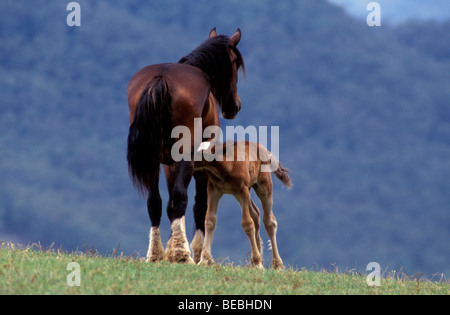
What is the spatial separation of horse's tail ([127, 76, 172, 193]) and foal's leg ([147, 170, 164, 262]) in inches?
14.4

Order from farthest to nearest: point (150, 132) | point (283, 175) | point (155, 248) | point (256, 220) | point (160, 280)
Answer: point (283, 175)
point (256, 220)
point (155, 248)
point (150, 132)
point (160, 280)

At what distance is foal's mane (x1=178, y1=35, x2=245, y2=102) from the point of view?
10.2m

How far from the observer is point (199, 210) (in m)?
10.3

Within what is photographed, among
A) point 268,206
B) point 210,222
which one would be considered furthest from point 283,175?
point 210,222

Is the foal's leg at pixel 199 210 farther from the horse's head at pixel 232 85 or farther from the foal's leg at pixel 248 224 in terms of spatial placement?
the horse's head at pixel 232 85

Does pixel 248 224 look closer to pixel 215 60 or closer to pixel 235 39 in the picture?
pixel 215 60

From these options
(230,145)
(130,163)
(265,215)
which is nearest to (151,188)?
(130,163)

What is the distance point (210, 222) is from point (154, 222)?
94cm

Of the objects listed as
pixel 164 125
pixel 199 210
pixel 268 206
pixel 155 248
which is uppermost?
pixel 164 125

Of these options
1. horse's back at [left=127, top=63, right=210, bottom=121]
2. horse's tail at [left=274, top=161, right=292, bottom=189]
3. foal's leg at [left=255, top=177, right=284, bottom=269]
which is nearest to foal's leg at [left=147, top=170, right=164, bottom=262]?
horse's back at [left=127, top=63, right=210, bottom=121]

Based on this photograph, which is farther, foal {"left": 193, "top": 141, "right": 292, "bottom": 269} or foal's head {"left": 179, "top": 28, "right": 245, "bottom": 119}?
foal's head {"left": 179, "top": 28, "right": 245, "bottom": 119}

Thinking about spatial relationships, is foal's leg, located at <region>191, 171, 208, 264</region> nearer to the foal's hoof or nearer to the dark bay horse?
the dark bay horse
